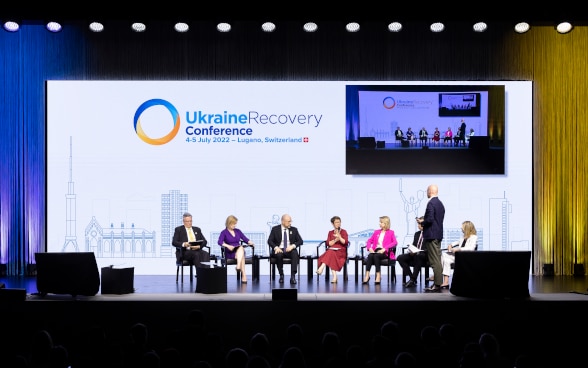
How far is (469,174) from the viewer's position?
33.1 ft

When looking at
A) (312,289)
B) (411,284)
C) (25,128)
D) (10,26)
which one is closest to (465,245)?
(411,284)

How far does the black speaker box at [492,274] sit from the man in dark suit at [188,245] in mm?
3462

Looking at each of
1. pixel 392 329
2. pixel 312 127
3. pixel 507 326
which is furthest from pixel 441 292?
pixel 312 127

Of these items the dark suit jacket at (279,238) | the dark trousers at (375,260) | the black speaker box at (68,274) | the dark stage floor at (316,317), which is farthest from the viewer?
the dark suit jacket at (279,238)

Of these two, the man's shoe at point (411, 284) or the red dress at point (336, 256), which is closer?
the man's shoe at point (411, 284)

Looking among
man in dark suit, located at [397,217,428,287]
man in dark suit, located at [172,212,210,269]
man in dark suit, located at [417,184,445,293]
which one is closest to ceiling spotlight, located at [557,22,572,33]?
man in dark suit, located at [417,184,445,293]

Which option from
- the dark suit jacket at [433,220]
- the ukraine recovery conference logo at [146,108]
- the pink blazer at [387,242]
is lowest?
the pink blazer at [387,242]

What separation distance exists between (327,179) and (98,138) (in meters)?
3.49

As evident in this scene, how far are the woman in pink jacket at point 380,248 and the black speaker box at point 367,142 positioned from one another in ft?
5.30

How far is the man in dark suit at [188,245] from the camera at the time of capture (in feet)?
29.0

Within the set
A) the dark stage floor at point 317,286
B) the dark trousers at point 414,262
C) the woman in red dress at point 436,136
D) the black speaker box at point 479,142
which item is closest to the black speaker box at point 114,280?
the dark stage floor at point 317,286

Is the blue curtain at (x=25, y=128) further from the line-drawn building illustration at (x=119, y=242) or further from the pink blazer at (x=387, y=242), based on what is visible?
the pink blazer at (x=387, y=242)

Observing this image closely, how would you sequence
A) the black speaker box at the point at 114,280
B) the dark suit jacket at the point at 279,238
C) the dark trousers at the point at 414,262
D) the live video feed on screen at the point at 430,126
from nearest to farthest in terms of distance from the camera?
the black speaker box at the point at 114,280
the dark trousers at the point at 414,262
the dark suit jacket at the point at 279,238
the live video feed on screen at the point at 430,126

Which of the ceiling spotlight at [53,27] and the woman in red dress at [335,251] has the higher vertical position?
the ceiling spotlight at [53,27]
